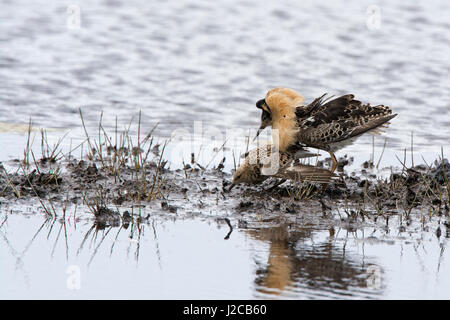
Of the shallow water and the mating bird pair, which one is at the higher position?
the mating bird pair

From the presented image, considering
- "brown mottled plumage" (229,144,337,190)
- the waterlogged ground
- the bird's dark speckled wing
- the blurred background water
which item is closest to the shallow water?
the waterlogged ground

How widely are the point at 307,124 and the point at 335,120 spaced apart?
0.33 meters

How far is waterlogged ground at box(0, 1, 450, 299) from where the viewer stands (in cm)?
636

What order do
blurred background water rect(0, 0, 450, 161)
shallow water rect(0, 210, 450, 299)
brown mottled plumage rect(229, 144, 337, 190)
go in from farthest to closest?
1. blurred background water rect(0, 0, 450, 161)
2. brown mottled plumage rect(229, 144, 337, 190)
3. shallow water rect(0, 210, 450, 299)

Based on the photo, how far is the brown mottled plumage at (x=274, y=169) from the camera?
8828mm

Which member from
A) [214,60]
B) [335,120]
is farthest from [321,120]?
[214,60]

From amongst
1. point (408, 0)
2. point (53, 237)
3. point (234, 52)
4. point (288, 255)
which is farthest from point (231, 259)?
point (408, 0)

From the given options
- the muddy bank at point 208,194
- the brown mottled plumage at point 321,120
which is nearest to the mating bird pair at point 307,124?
the brown mottled plumage at point 321,120

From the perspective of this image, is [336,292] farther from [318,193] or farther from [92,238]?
Result: [318,193]

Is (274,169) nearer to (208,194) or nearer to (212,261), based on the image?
(208,194)

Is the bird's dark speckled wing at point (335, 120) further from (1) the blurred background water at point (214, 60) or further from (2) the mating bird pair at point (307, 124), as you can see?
(1) the blurred background water at point (214, 60)

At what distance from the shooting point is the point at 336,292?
19.7ft

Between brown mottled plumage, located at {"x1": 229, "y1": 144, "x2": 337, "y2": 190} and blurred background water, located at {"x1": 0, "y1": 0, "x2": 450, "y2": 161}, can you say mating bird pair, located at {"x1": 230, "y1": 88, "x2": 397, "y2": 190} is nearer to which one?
brown mottled plumage, located at {"x1": 229, "y1": 144, "x2": 337, "y2": 190}

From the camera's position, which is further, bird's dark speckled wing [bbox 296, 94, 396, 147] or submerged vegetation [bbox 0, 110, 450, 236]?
bird's dark speckled wing [bbox 296, 94, 396, 147]
